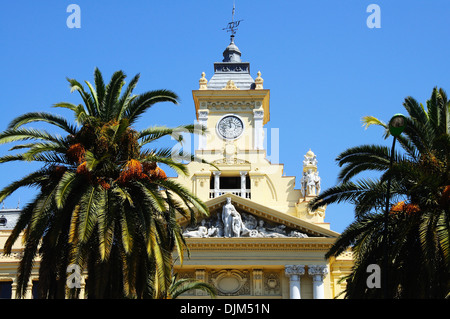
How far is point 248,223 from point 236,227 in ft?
3.38

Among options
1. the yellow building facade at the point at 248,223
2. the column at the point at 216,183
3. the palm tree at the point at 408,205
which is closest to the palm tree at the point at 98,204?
the palm tree at the point at 408,205

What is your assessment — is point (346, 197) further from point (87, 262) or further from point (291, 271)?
point (291, 271)

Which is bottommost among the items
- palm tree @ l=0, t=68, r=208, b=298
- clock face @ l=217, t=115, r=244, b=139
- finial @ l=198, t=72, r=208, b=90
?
palm tree @ l=0, t=68, r=208, b=298

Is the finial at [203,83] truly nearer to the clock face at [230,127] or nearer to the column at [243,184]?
the clock face at [230,127]

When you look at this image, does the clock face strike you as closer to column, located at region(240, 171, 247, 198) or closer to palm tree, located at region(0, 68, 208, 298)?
column, located at region(240, 171, 247, 198)

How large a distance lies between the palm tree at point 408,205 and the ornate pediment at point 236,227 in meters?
19.1

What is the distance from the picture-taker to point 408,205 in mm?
25141

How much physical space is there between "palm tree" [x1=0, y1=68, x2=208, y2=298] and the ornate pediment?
21054mm

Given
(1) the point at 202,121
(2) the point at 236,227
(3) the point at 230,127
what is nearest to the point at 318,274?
(2) the point at 236,227

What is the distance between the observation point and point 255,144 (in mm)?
52750

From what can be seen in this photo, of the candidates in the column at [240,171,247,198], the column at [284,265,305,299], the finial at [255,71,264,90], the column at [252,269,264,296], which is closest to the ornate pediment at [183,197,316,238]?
the column at [284,265,305,299]

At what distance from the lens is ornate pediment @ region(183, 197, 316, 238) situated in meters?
46.3

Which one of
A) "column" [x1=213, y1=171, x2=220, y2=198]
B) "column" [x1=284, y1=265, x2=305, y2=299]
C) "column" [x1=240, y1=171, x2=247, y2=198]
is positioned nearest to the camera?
"column" [x1=284, y1=265, x2=305, y2=299]

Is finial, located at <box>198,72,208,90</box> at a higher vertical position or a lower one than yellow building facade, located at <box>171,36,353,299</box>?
higher
